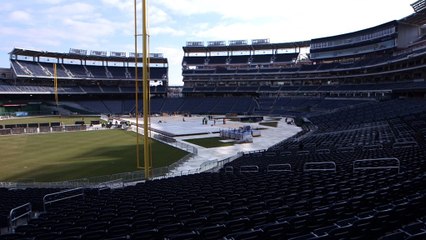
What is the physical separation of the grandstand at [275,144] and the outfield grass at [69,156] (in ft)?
20.6

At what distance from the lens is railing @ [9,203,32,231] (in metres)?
11.7

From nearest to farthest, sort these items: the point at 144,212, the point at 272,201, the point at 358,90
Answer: the point at 272,201
the point at 144,212
the point at 358,90

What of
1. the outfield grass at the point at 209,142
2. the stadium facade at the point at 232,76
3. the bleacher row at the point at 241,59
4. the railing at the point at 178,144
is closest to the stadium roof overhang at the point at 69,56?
the stadium facade at the point at 232,76

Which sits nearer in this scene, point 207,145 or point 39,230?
point 39,230

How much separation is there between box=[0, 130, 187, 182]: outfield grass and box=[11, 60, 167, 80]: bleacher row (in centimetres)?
5135

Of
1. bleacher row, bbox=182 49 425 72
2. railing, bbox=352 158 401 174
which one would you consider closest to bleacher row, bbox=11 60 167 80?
bleacher row, bbox=182 49 425 72

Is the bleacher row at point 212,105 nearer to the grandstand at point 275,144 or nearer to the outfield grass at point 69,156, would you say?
the grandstand at point 275,144

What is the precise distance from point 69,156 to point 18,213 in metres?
21.3

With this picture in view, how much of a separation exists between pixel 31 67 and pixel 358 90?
8876cm

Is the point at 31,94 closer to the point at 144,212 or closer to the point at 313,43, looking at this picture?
the point at 313,43

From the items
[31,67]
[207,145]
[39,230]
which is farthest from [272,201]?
[31,67]

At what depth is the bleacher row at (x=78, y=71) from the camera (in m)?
91.9

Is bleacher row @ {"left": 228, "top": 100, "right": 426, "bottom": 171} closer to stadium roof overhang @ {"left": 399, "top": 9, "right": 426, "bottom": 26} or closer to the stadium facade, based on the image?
stadium roof overhang @ {"left": 399, "top": 9, "right": 426, "bottom": 26}

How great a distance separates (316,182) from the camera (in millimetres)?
11086
